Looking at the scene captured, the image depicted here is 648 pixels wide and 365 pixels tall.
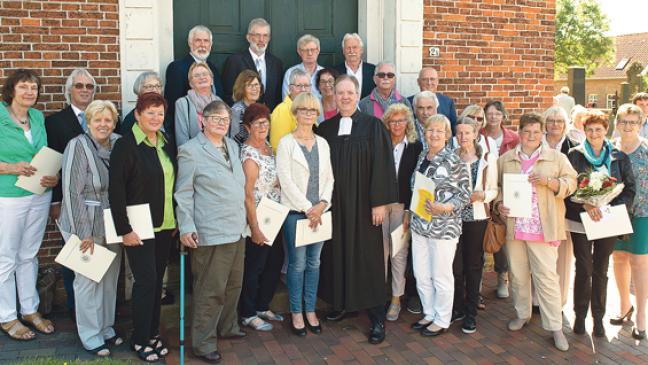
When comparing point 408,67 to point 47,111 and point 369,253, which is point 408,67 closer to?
point 369,253

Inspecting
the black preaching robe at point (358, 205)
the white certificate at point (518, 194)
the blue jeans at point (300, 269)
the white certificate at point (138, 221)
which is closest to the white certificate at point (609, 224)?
the white certificate at point (518, 194)

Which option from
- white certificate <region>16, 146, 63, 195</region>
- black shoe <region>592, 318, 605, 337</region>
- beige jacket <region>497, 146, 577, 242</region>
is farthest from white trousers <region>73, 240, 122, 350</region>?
black shoe <region>592, 318, 605, 337</region>

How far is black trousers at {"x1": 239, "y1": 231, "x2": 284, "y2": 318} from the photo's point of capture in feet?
15.8

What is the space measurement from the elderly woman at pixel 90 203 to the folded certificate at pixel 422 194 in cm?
243

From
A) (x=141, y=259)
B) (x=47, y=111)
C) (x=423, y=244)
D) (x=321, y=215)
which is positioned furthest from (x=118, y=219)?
(x=423, y=244)

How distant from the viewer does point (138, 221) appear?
13.4 feet

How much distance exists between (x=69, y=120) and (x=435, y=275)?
3.36m

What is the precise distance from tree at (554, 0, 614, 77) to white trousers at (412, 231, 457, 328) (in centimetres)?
3619

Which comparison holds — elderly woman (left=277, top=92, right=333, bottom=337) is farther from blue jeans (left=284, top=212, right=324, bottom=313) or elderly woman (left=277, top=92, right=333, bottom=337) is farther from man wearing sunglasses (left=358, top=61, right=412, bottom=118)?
man wearing sunglasses (left=358, top=61, right=412, bottom=118)

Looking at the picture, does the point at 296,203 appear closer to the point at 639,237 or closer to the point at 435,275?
the point at 435,275

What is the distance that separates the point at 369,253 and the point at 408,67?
8.69 ft

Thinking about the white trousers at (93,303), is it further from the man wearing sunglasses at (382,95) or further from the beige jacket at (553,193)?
the beige jacket at (553,193)

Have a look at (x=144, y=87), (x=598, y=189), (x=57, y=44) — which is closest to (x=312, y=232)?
(x=144, y=87)

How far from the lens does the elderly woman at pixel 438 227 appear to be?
4.63 m
